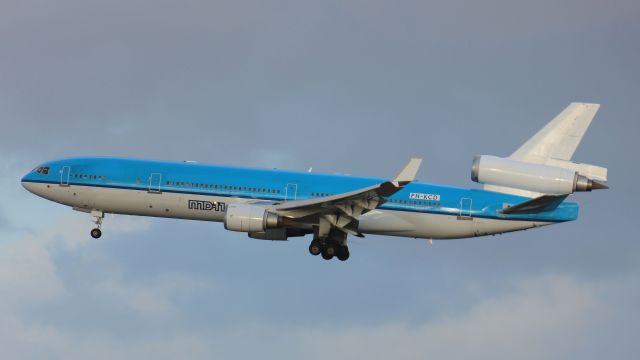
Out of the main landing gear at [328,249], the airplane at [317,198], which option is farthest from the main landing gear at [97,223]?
the main landing gear at [328,249]

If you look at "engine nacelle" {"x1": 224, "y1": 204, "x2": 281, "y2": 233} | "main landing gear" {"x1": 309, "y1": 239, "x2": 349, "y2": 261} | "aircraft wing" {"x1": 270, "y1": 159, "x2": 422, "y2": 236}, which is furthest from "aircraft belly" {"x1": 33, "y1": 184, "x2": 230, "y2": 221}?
"main landing gear" {"x1": 309, "y1": 239, "x2": 349, "y2": 261}

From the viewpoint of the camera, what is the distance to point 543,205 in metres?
66.4

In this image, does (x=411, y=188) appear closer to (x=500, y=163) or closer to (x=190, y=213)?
(x=500, y=163)

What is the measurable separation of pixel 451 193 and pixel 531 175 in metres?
6.06

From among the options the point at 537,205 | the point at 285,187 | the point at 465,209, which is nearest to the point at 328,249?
the point at 285,187

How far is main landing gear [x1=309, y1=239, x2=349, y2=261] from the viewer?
224ft

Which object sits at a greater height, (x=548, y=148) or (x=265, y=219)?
(x=548, y=148)

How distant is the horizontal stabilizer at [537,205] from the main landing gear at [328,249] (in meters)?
8.38

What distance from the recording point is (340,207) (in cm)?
6575

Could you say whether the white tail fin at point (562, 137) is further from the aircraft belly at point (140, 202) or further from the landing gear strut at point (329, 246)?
the aircraft belly at point (140, 202)

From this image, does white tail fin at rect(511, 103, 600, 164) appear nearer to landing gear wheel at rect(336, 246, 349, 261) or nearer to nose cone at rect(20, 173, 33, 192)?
landing gear wheel at rect(336, 246, 349, 261)

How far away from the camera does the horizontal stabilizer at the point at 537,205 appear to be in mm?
65562

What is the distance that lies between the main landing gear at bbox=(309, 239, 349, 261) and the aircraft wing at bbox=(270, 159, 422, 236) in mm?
1213

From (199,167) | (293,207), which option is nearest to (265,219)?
(293,207)
